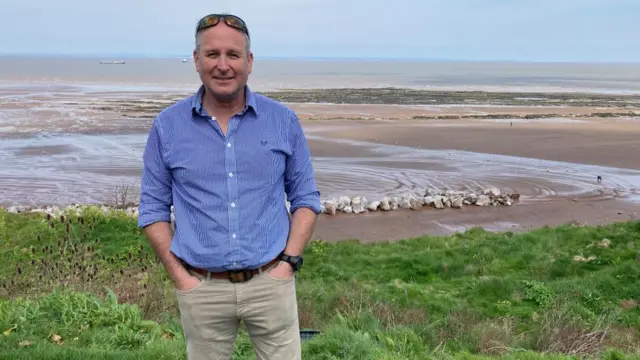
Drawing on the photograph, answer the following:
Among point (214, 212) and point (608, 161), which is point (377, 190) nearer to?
point (608, 161)

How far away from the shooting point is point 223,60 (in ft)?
8.57

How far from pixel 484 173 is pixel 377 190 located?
4565mm

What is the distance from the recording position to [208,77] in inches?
104

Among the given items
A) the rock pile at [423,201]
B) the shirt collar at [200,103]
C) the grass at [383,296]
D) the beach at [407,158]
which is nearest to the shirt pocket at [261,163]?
the shirt collar at [200,103]

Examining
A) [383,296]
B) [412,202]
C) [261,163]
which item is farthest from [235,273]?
[412,202]

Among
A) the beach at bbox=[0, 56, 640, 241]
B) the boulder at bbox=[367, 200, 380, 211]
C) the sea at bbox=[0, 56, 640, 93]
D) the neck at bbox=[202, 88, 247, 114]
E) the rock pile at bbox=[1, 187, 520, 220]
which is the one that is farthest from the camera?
the sea at bbox=[0, 56, 640, 93]

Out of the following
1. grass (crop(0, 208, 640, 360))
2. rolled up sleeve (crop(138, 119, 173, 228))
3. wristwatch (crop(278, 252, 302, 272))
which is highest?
rolled up sleeve (crop(138, 119, 173, 228))

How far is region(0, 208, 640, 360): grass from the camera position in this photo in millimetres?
4781

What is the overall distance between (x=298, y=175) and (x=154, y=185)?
2.19ft

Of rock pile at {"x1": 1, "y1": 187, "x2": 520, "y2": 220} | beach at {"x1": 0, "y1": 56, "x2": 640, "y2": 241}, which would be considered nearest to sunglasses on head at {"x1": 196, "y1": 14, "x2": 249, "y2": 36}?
beach at {"x1": 0, "y1": 56, "x2": 640, "y2": 241}

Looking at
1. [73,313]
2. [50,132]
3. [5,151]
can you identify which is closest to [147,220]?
[73,313]

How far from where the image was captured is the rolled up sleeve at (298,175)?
2807mm

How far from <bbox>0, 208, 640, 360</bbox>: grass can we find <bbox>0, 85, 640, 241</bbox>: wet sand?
265 centimetres

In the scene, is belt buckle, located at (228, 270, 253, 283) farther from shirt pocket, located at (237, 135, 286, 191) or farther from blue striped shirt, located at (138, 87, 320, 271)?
shirt pocket, located at (237, 135, 286, 191)
